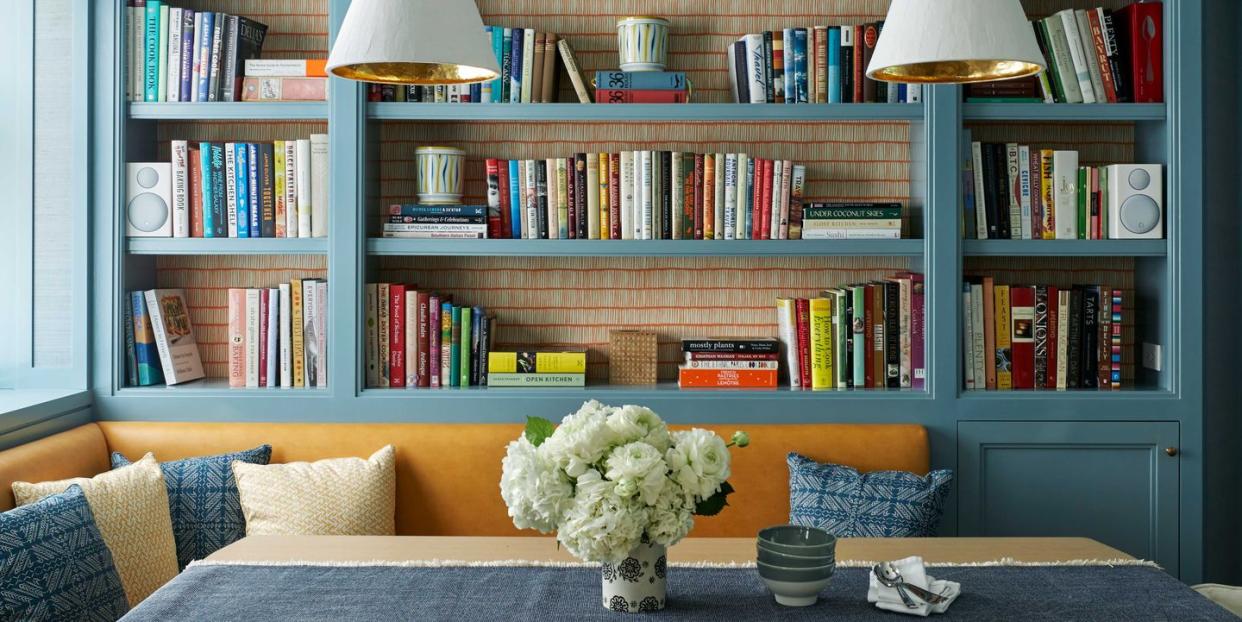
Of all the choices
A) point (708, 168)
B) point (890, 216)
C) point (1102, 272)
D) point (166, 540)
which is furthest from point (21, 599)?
point (1102, 272)

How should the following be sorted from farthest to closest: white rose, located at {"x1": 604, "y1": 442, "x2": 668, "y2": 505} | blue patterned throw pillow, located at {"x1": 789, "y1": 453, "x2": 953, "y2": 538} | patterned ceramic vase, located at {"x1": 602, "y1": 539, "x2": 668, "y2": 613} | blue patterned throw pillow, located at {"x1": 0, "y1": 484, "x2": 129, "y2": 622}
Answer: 1. blue patterned throw pillow, located at {"x1": 789, "y1": 453, "x2": 953, "y2": 538}
2. blue patterned throw pillow, located at {"x1": 0, "y1": 484, "x2": 129, "y2": 622}
3. patterned ceramic vase, located at {"x1": 602, "y1": 539, "x2": 668, "y2": 613}
4. white rose, located at {"x1": 604, "y1": 442, "x2": 668, "y2": 505}

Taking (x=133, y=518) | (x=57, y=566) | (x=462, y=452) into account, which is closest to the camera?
(x=57, y=566)

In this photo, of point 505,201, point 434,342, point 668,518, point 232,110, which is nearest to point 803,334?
point 505,201

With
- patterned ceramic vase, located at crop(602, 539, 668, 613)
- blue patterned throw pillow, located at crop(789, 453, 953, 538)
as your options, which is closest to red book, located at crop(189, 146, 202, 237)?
blue patterned throw pillow, located at crop(789, 453, 953, 538)

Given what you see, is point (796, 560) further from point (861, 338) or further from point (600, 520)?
point (861, 338)

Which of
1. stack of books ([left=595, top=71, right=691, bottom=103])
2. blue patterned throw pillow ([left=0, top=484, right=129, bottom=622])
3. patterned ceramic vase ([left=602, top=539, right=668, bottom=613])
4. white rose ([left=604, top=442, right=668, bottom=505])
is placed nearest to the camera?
white rose ([left=604, top=442, right=668, bottom=505])

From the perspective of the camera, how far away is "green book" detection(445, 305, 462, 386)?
10.6ft

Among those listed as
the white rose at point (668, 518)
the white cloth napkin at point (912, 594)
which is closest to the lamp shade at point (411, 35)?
the white rose at point (668, 518)

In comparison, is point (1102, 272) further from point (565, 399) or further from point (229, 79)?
point (229, 79)

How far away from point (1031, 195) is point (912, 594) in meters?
1.74

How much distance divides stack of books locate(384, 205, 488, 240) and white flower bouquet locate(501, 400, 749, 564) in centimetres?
151

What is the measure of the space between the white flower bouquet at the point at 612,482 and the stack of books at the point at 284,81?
1812 mm

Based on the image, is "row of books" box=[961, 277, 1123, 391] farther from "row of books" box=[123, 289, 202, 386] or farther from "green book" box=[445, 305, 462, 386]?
"row of books" box=[123, 289, 202, 386]

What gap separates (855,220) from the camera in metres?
3.18
